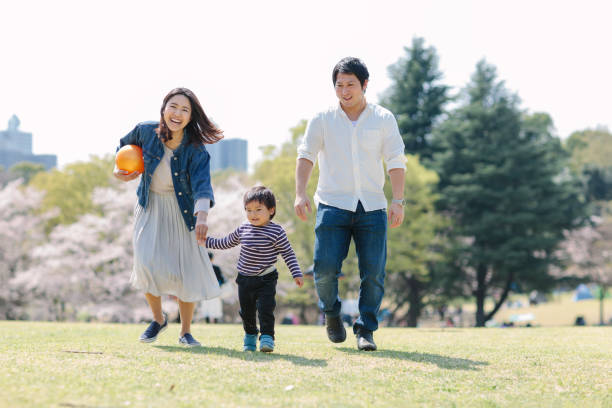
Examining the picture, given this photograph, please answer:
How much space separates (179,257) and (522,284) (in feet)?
90.4

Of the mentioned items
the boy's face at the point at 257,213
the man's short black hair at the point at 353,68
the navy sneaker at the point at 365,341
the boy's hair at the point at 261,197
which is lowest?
the navy sneaker at the point at 365,341

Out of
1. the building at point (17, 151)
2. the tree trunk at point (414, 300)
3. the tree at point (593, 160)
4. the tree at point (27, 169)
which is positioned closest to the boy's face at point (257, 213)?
the tree trunk at point (414, 300)

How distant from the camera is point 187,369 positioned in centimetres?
380

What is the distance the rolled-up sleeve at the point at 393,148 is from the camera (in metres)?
5.42

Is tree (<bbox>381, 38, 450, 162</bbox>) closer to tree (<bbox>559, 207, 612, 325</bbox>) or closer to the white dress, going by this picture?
tree (<bbox>559, 207, 612, 325</bbox>)

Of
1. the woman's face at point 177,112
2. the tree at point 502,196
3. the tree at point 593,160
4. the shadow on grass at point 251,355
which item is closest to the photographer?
the shadow on grass at point 251,355

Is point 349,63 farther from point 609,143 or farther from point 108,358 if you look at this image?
point 609,143

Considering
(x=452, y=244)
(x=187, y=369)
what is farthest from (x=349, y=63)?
(x=452, y=244)

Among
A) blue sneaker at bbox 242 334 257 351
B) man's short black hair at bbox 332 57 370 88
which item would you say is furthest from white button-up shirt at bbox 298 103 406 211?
blue sneaker at bbox 242 334 257 351

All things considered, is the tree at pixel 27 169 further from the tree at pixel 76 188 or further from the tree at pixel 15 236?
the tree at pixel 76 188

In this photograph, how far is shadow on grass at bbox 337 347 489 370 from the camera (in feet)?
14.5

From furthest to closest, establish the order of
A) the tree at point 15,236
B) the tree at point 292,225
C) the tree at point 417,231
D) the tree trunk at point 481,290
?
1. the tree at point 15,236
2. the tree trunk at point 481,290
3. the tree at point 292,225
4. the tree at point 417,231

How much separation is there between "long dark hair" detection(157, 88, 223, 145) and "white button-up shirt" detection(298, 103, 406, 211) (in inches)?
31.3

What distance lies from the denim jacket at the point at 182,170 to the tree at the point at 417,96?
27550mm
